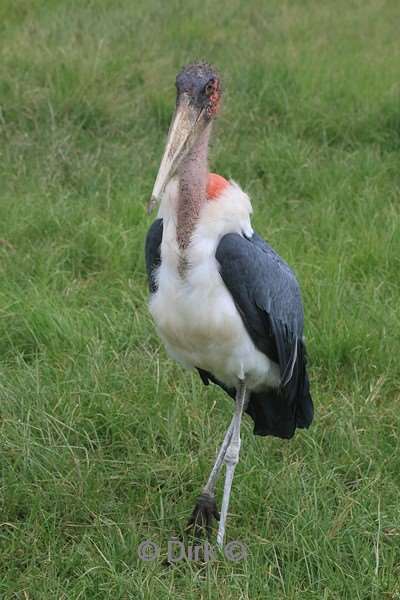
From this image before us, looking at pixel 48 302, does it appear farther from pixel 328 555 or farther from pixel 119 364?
pixel 328 555

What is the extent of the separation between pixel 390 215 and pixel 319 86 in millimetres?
1814

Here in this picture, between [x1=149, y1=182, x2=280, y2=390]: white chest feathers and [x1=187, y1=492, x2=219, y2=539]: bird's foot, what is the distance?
56 centimetres

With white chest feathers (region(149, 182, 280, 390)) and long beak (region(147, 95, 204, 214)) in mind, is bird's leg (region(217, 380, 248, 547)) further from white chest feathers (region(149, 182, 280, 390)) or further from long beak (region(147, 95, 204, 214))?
long beak (region(147, 95, 204, 214))

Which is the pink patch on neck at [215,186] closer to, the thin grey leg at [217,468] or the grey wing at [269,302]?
the grey wing at [269,302]

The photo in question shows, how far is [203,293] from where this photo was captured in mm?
2816

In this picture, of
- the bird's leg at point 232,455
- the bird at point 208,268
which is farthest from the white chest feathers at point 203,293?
the bird's leg at point 232,455

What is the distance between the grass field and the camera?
3.13m

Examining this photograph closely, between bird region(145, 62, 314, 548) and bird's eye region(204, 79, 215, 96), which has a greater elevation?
bird's eye region(204, 79, 215, 96)

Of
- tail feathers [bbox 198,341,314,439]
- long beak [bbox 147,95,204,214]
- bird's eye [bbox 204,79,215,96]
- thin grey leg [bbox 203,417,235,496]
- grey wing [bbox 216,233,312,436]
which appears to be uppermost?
bird's eye [bbox 204,79,215,96]

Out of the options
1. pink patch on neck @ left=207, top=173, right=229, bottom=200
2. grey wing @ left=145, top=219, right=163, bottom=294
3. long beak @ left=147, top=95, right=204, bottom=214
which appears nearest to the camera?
long beak @ left=147, top=95, right=204, bottom=214

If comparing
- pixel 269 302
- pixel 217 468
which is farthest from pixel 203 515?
pixel 269 302

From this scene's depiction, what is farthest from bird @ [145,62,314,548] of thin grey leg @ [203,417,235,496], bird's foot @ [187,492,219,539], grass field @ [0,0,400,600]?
grass field @ [0,0,400,600]

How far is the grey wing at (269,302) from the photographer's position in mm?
2844

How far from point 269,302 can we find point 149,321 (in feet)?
4.70
